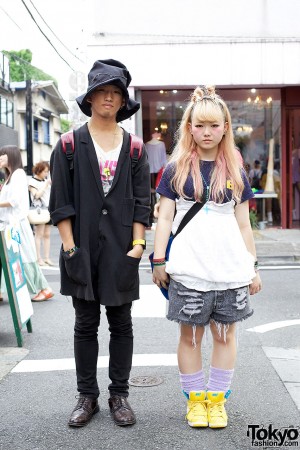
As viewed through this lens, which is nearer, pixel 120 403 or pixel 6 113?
pixel 120 403

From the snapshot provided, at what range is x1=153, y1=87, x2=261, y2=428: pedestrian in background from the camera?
3.27 metres

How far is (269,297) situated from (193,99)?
14.5 feet

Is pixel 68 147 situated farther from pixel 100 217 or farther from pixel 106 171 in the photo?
pixel 100 217

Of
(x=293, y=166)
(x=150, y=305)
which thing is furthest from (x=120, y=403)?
(x=293, y=166)

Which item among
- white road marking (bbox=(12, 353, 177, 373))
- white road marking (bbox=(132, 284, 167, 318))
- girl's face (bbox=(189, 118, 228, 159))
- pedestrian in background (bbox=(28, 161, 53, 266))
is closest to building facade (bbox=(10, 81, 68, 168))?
pedestrian in background (bbox=(28, 161, 53, 266))

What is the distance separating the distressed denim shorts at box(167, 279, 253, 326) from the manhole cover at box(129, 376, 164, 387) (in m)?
0.98

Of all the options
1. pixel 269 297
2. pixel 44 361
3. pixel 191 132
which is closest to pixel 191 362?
pixel 191 132

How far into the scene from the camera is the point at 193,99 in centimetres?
342

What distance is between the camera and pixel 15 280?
5.50 meters

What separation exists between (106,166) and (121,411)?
1.39m

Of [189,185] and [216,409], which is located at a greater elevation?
[189,185]

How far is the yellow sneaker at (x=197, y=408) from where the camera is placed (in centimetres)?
337

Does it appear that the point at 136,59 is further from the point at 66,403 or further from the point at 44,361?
the point at 66,403

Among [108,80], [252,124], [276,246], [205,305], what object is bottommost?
[276,246]
